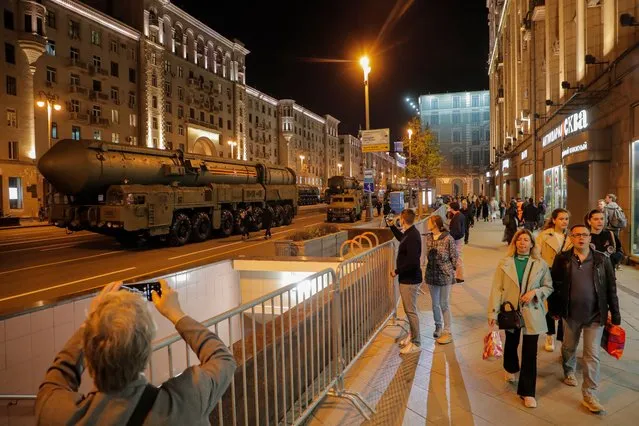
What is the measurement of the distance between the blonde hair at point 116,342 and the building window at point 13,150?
43546mm

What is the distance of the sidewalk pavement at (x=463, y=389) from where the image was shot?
169 inches

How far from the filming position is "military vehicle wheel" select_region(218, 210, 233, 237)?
2259 cm

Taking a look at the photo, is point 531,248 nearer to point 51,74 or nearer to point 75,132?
point 51,74

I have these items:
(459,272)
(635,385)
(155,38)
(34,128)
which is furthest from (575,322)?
(155,38)

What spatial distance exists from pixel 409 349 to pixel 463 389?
116 cm

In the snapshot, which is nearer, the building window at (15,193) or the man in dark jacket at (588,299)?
the man in dark jacket at (588,299)

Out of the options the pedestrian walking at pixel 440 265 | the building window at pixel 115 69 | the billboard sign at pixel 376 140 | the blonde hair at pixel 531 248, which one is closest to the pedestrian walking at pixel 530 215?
the billboard sign at pixel 376 140

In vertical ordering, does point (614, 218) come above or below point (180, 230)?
above

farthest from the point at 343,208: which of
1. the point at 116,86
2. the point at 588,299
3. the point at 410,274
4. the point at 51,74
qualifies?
the point at 116,86

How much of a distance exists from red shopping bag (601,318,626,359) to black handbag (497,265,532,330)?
0.79 metres

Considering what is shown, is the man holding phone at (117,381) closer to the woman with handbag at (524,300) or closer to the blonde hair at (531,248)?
the woman with handbag at (524,300)

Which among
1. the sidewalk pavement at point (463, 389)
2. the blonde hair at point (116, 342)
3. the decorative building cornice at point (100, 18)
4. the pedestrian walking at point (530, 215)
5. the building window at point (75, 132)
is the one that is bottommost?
the sidewalk pavement at point (463, 389)

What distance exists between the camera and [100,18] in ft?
150

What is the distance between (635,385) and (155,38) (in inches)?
2305
